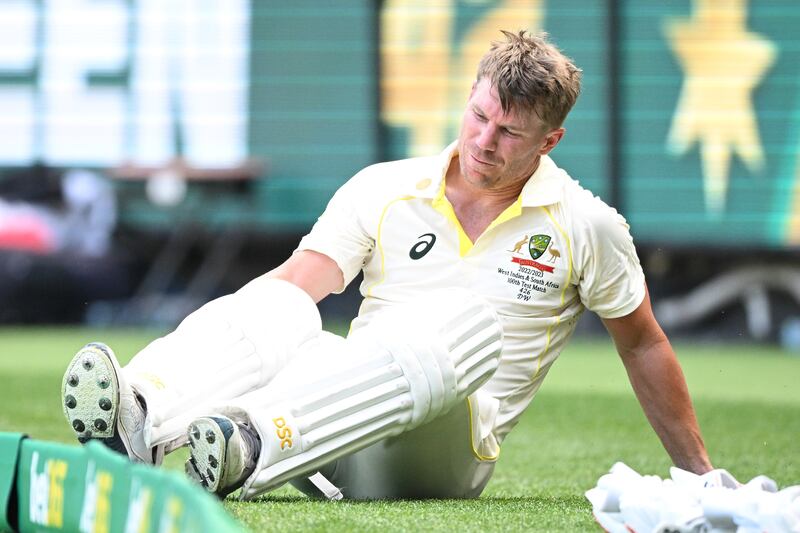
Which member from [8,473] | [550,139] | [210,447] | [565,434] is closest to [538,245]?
[550,139]

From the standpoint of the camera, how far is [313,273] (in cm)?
231

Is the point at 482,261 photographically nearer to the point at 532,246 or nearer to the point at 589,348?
the point at 532,246

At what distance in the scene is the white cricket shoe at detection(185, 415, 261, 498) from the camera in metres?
1.77

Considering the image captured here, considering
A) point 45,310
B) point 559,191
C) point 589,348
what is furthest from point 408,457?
point 45,310

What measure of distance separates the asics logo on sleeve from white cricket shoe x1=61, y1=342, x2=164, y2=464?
60cm

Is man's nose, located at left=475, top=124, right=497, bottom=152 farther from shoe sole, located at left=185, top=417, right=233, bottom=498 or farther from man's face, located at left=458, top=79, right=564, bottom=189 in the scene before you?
shoe sole, located at left=185, top=417, right=233, bottom=498

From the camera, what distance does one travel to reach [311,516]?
1.84 meters

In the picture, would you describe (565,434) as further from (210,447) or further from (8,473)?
(8,473)

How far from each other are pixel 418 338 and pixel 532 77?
1.66 feet

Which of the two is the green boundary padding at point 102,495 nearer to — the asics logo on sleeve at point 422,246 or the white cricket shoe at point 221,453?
the white cricket shoe at point 221,453

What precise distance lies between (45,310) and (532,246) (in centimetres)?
676

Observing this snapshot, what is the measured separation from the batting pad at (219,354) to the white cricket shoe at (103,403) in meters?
0.02

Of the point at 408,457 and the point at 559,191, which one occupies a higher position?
the point at 559,191

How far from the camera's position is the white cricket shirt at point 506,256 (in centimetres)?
226
